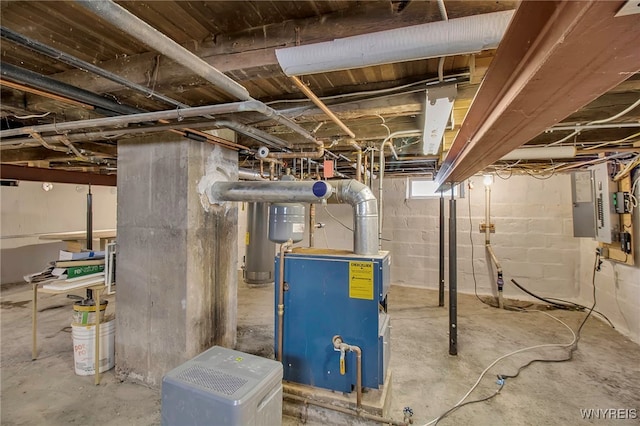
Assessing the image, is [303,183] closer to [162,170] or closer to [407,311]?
[162,170]

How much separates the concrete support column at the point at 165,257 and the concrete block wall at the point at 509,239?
3693 mm

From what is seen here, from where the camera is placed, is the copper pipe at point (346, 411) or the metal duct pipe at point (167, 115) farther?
the copper pipe at point (346, 411)

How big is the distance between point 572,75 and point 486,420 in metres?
2.18

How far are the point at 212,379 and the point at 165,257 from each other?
3.66 ft

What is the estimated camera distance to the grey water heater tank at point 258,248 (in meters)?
5.18

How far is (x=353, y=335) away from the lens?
192cm

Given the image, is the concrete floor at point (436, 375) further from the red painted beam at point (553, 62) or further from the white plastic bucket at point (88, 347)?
the red painted beam at point (553, 62)

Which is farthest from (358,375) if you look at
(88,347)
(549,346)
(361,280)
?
(549,346)

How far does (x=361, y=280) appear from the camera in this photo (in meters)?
1.90

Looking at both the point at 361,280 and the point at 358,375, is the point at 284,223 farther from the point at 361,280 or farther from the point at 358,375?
the point at 358,375

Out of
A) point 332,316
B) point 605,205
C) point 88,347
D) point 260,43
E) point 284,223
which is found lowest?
point 88,347

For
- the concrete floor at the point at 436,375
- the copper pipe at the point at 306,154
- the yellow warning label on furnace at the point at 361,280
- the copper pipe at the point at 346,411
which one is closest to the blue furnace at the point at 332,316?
the yellow warning label on furnace at the point at 361,280

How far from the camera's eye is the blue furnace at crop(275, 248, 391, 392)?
74.5 inches

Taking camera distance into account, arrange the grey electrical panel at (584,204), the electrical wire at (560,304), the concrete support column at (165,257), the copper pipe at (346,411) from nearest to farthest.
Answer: the copper pipe at (346,411), the concrete support column at (165,257), the grey electrical panel at (584,204), the electrical wire at (560,304)
